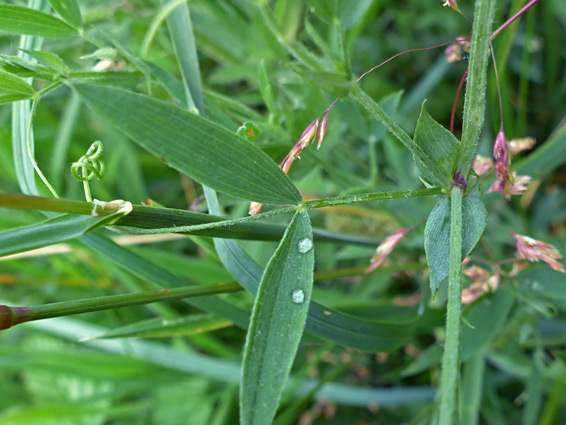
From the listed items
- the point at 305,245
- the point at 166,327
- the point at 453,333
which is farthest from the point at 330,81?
the point at 166,327

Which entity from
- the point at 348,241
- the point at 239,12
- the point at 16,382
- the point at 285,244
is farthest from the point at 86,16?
the point at 16,382

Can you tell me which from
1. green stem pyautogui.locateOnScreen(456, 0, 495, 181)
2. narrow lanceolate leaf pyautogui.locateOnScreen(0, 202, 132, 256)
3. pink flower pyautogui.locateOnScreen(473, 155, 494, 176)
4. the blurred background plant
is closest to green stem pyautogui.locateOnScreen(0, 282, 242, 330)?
narrow lanceolate leaf pyautogui.locateOnScreen(0, 202, 132, 256)

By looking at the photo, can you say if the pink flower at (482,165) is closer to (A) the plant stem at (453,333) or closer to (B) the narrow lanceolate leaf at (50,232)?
(A) the plant stem at (453,333)

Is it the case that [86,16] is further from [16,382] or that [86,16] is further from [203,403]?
[16,382]

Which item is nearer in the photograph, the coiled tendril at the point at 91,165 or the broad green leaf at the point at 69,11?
the coiled tendril at the point at 91,165

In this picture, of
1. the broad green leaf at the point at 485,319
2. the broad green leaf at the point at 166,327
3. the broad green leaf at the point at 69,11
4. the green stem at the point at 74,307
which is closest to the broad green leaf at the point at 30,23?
the broad green leaf at the point at 69,11

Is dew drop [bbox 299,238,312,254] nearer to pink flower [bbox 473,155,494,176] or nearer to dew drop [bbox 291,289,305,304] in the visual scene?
dew drop [bbox 291,289,305,304]
